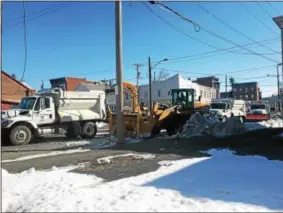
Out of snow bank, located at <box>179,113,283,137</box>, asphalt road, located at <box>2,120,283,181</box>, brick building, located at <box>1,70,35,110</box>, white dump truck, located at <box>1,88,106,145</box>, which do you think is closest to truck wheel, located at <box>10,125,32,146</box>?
white dump truck, located at <box>1,88,106,145</box>

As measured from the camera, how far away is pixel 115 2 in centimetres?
1584

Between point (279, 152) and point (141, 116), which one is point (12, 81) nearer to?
point (141, 116)

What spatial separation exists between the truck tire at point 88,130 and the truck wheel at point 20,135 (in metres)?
3.46

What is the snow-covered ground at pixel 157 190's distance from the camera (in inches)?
240

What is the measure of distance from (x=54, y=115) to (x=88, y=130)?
2.29 metres

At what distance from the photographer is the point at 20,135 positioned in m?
17.9

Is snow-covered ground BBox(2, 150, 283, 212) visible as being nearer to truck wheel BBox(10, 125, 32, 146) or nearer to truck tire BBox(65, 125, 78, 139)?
truck wheel BBox(10, 125, 32, 146)

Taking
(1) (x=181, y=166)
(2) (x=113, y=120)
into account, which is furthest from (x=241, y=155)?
(2) (x=113, y=120)

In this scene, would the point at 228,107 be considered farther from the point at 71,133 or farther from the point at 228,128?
the point at 71,133

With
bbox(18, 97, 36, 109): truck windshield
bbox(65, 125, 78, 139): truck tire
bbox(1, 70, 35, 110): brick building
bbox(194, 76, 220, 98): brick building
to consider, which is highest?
bbox(194, 76, 220, 98): brick building

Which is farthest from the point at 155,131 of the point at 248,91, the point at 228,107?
the point at 248,91

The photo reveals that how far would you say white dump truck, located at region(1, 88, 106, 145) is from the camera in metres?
17.9

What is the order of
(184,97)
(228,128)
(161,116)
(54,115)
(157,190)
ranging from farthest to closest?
(184,97) < (228,128) < (161,116) < (54,115) < (157,190)

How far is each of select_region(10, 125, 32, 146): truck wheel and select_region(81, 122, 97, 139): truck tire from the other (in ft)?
11.3
